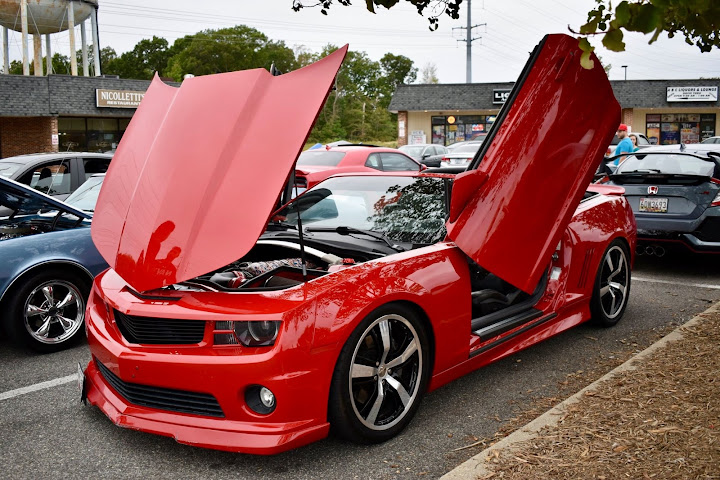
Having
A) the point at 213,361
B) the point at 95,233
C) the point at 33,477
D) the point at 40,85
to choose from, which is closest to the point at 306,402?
the point at 213,361

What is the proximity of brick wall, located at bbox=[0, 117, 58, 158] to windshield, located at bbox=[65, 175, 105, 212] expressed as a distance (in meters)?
24.8

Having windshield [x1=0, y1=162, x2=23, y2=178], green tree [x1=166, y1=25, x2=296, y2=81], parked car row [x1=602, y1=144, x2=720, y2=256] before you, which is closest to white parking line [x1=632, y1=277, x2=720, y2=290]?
parked car row [x1=602, y1=144, x2=720, y2=256]

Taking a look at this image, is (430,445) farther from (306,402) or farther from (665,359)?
(665,359)

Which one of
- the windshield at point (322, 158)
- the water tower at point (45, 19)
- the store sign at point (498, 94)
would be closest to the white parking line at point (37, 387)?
the windshield at point (322, 158)

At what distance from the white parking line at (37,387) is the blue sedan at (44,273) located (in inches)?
27.7

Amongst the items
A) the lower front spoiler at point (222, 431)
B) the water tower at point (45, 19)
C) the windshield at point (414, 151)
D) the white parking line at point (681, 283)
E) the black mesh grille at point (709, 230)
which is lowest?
the white parking line at point (681, 283)

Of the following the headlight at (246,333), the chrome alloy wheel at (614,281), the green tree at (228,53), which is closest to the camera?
the headlight at (246,333)

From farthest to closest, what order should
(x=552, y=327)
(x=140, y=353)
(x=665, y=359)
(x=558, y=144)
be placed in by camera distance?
(x=552, y=327) → (x=665, y=359) → (x=558, y=144) → (x=140, y=353)

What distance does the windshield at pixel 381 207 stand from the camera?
4211 millimetres

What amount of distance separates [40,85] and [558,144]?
2950 cm

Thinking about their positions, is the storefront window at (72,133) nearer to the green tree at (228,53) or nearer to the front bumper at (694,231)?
the front bumper at (694,231)

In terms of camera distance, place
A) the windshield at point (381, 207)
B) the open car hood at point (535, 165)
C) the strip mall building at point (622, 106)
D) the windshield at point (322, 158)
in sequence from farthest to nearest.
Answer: the strip mall building at point (622, 106), the windshield at point (322, 158), the windshield at point (381, 207), the open car hood at point (535, 165)

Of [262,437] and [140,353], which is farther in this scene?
[140,353]

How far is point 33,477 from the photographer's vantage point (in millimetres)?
3182
